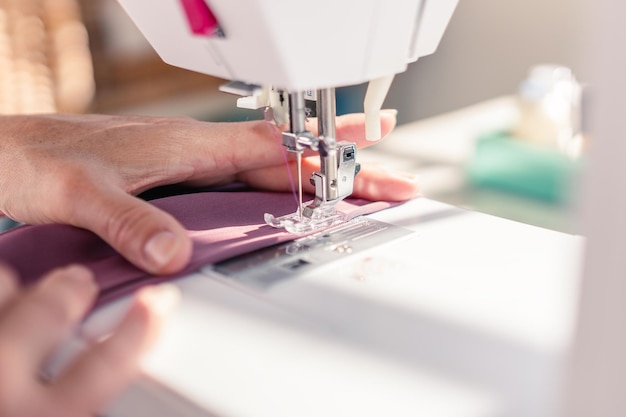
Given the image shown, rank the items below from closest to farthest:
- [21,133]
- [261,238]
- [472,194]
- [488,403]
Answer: [488,403] < [261,238] < [21,133] < [472,194]

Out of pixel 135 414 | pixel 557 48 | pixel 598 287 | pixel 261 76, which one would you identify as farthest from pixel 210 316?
pixel 557 48

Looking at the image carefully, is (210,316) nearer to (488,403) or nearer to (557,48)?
(488,403)

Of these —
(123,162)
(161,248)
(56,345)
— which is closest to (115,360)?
(56,345)

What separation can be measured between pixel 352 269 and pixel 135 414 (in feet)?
0.94

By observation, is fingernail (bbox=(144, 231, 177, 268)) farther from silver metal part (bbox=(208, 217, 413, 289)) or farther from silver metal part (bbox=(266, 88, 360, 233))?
silver metal part (bbox=(266, 88, 360, 233))

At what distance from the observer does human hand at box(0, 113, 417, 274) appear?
842mm

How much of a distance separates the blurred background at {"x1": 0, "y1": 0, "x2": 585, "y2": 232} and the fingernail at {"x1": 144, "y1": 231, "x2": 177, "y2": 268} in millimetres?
1591

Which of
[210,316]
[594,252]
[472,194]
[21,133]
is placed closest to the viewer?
[594,252]

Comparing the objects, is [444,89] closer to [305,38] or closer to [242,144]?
[242,144]

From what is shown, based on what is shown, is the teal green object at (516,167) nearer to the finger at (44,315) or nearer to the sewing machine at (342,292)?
the sewing machine at (342,292)

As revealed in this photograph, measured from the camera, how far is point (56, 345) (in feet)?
1.81

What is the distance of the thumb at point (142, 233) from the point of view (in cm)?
75

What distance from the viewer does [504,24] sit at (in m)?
3.43

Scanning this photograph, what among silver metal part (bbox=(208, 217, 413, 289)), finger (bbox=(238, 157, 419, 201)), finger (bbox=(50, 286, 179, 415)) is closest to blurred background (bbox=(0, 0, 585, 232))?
finger (bbox=(238, 157, 419, 201))
